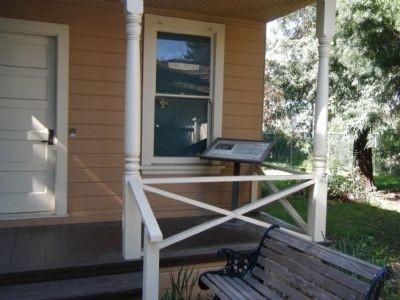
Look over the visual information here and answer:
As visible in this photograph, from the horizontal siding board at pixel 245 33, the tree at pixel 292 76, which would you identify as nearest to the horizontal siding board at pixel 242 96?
the horizontal siding board at pixel 245 33

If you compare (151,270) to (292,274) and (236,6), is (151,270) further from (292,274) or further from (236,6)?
(236,6)

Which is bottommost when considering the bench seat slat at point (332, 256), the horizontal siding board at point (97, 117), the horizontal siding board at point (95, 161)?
the bench seat slat at point (332, 256)

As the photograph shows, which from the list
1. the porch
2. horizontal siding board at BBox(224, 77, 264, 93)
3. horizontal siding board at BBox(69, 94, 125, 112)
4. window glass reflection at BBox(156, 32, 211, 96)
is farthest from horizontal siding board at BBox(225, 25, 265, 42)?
the porch

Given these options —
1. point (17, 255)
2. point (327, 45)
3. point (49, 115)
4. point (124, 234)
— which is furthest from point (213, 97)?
point (17, 255)

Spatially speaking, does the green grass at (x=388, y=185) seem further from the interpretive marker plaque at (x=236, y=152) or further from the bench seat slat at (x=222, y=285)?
the bench seat slat at (x=222, y=285)

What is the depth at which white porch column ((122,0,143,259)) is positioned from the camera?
3681 mm

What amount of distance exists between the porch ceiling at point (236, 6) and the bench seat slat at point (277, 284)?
283cm

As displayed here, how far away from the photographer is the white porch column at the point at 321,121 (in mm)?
4371

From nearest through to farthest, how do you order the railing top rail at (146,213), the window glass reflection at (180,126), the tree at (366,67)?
the railing top rail at (146,213)
the window glass reflection at (180,126)
the tree at (366,67)

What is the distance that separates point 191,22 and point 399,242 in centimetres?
365

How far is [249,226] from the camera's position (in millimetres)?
4996

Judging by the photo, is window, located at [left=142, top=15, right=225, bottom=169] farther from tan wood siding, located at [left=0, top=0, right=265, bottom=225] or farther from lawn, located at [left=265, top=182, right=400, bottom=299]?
lawn, located at [left=265, top=182, right=400, bottom=299]

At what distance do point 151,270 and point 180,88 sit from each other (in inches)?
99.7

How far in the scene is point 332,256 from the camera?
8.83 ft
